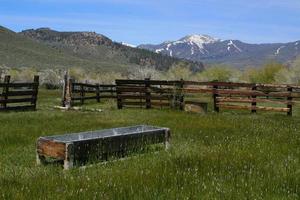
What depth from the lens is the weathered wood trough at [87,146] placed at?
9.09 meters

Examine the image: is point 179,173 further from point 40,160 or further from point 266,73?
point 266,73

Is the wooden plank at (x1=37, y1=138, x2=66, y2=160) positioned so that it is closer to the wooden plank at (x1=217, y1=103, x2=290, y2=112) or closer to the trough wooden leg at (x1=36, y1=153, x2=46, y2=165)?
the trough wooden leg at (x1=36, y1=153, x2=46, y2=165)

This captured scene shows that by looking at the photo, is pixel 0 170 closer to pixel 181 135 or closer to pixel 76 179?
pixel 76 179

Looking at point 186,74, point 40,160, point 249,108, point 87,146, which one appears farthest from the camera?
point 186,74

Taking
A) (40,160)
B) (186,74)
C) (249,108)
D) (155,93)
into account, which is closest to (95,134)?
(40,160)

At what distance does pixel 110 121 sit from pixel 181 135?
536 cm

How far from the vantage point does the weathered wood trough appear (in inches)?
358

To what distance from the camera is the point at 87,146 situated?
9.37 m

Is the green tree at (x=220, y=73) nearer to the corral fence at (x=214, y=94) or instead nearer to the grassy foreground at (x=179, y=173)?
the corral fence at (x=214, y=94)

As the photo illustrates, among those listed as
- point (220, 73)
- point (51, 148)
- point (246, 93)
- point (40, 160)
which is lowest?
point (40, 160)

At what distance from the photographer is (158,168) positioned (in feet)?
27.9

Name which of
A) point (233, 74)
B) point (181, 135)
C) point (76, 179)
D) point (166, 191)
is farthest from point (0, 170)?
point (233, 74)

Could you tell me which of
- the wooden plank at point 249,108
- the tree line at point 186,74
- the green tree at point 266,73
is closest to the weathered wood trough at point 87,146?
the wooden plank at point 249,108

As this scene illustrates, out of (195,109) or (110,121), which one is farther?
(195,109)
